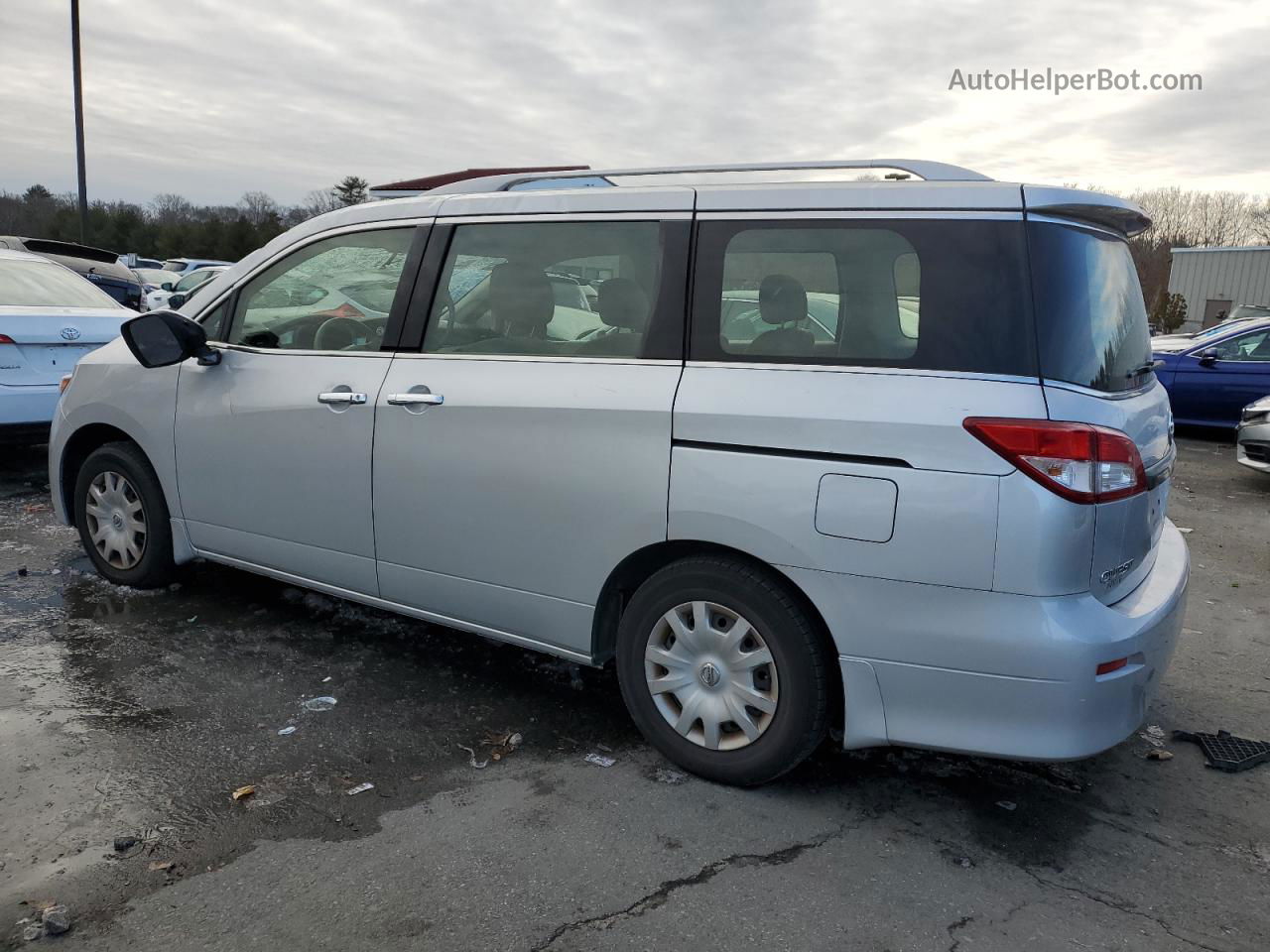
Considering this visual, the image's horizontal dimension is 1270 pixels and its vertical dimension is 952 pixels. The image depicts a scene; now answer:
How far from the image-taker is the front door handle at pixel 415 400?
3576 millimetres

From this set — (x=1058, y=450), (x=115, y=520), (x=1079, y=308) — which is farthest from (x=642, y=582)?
(x=115, y=520)

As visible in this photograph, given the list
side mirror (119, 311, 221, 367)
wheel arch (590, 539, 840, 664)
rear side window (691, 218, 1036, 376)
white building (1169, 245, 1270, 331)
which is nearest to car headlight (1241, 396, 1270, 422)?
rear side window (691, 218, 1036, 376)

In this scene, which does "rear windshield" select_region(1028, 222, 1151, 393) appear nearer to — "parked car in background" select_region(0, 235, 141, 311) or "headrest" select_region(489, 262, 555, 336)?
"headrest" select_region(489, 262, 555, 336)

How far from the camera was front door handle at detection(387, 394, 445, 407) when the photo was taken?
3.58 m

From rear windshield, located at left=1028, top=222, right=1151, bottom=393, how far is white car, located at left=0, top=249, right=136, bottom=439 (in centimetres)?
631

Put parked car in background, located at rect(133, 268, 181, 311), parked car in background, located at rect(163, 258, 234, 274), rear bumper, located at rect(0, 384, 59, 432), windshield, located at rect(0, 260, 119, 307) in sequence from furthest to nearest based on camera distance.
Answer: parked car in background, located at rect(163, 258, 234, 274)
parked car in background, located at rect(133, 268, 181, 311)
windshield, located at rect(0, 260, 119, 307)
rear bumper, located at rect(0, 384, 59, 432)

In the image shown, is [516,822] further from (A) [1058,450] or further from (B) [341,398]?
(A) [1058,450]

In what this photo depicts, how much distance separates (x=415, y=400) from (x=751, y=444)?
1357 mm

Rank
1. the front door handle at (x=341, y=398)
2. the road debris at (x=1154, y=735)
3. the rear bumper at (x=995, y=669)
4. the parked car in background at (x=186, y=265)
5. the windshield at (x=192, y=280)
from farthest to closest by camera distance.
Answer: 1. the parked car in background at (x=186, y=265)
2. the windshield at (x=192, y=280)
3. the front door handle at (x=341, y=398)
4. the road debris at (x=1154, y=735)
5. the rear bumper at (x=995, y=669)

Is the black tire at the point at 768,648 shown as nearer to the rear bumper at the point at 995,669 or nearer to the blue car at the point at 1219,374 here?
the rear bumper at the point at 995,669

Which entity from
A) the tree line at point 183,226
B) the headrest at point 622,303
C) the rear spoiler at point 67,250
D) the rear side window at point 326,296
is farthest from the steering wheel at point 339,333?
the tree line at point 183,226

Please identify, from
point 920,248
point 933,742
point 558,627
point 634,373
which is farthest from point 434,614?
point 920,248

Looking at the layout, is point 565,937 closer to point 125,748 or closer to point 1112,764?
point 125,748

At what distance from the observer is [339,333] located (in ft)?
13.2
